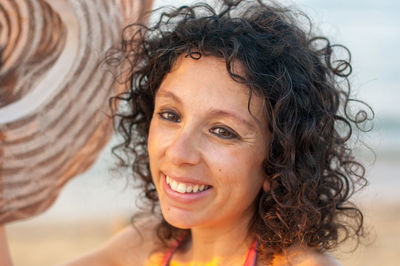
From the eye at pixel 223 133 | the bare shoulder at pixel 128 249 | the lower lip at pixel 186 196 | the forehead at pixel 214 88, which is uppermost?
the forehead at pixel 214 88

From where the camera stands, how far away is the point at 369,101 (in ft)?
34.9

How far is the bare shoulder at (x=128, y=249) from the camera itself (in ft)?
7.59

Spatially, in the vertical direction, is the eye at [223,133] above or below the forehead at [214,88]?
below

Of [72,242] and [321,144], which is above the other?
[321,144]

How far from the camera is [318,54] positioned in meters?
2.03

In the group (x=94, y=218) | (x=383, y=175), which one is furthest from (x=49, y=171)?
(x=383, y=175)

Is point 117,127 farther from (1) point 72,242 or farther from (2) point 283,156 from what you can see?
(1) point 72,242

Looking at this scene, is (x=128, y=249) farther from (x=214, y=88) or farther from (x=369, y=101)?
(x=369, y=101)

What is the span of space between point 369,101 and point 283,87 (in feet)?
30.9

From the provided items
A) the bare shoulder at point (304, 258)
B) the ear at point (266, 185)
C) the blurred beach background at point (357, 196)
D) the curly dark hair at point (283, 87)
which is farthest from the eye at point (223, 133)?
the blurred beach background at point (357, 196)

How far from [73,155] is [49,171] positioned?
0.12 m

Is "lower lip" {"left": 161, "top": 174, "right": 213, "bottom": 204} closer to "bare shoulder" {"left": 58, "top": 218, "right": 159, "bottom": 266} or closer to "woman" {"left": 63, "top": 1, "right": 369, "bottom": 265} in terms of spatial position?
"woman" {"left": 63, "top": 1, "right": 369, "bottom": 265}

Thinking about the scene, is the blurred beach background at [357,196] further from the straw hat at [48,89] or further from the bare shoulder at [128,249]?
the straw hat at [48,89]

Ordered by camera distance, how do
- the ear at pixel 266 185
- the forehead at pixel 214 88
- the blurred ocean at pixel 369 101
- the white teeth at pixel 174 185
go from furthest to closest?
the blurred ocean at pixel 369 101 < the ear at pixel 266 185 < the white teeth at pixel 174 185 < the forehead at pixel 214 88
